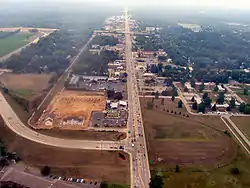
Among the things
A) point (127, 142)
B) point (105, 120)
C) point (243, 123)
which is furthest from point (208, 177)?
point (105, 120)

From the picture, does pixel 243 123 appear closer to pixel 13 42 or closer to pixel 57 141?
pixel 57 141

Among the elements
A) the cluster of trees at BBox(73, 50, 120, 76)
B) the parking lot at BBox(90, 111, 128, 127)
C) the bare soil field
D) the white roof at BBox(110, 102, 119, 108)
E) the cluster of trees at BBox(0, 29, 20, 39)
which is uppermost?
the bare soil field

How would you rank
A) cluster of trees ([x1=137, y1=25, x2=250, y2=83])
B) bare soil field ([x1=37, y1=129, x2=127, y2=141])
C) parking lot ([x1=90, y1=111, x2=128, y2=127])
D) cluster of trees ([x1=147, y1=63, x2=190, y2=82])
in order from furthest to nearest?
1. cluster of trees ([x1=137, y1=25, x2=250, y2=83])
2. cluster of trees ([x1=147, y1=63, x2=190, y2=82])
3. parking lot ([x1=90, y1=111, x2=128, y2=127])
4. bare soil field ([x1=37, y1=129, x2=127, y2=141])

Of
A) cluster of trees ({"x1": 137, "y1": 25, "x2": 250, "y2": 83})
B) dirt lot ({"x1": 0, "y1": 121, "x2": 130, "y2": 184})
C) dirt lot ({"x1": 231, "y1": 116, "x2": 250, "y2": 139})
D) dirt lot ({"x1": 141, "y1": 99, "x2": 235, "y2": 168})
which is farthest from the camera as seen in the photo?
cluster of trees ({"x1": 137, "y1": 25, "x2": 250, "y2": 83})

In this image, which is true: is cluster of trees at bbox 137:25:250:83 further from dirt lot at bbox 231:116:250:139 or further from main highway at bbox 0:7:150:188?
main highway at bbox 0:7:150:188

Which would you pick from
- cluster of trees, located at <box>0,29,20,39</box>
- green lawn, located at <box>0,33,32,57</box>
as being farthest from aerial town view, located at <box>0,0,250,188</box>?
cluster of trees, located at <box>0,29,20,39</box>

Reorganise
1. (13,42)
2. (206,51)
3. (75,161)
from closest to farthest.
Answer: (75,161)
(206,51)
(13,42)

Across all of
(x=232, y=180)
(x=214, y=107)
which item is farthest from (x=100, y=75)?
(x=232, y=180)
